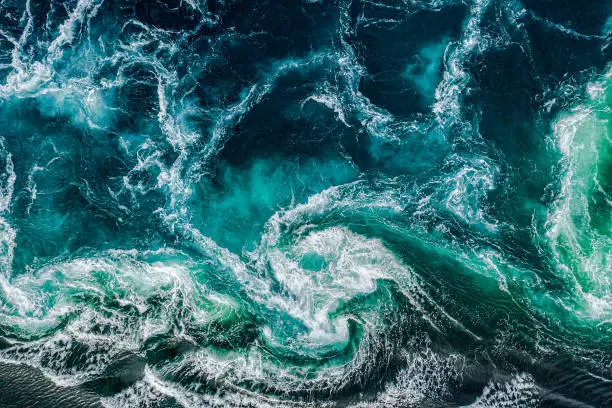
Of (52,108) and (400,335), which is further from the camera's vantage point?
(52,108)

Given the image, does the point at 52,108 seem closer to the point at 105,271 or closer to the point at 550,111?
the point at 105,271

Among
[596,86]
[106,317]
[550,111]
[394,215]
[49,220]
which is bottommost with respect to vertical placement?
[106,317]

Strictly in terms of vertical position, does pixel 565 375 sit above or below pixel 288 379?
above

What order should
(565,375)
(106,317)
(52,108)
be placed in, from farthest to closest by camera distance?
(52,108) < (106,317) < (565,375)

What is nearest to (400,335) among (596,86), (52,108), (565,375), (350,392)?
(350,392)

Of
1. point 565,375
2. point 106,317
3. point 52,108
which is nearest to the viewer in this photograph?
point 565,375

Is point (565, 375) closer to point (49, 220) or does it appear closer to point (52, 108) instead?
point (49, 220)

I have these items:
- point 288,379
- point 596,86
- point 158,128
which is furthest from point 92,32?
point 596,86
